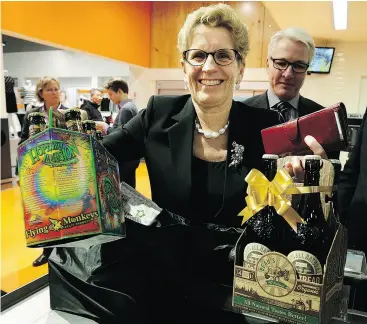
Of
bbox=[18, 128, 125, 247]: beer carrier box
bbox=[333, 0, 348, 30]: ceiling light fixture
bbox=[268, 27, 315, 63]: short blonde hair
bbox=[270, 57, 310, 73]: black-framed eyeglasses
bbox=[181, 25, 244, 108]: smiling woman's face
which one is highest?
bbox=[333, 0, 348, 30]: ceiling light fixture

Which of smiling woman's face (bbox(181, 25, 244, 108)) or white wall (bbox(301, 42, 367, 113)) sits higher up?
white wall (bbox(301, 42, 367, 113))

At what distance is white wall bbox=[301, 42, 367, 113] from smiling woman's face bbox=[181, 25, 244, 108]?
7.20 m

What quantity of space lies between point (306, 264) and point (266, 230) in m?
0.13

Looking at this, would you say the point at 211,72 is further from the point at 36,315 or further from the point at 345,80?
the point at 345,80

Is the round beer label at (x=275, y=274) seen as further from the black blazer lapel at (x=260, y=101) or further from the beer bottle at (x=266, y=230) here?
the black blazer lapel at (x=260, y=101)

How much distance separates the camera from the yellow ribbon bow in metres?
0.62

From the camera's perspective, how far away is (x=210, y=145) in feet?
3.28

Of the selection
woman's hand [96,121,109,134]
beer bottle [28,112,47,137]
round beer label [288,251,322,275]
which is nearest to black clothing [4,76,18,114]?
woman's hand [96,121,109,134]

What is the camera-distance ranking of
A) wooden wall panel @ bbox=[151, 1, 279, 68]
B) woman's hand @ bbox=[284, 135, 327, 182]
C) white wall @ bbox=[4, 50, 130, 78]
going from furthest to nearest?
white wall @ bbox=[4, 50, 130, 78], wooden wall panel @ bbox=[151, 1, 279, 68], woman's hand @ bbox=[284, 135, 327, 182]

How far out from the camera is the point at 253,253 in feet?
2.11

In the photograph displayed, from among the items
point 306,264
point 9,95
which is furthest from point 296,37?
point 9,95

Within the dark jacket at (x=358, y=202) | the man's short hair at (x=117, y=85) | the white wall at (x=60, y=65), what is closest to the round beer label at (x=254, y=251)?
the dark jacket at (x=358, y=202)

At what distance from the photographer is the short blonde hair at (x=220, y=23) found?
2.97 ft

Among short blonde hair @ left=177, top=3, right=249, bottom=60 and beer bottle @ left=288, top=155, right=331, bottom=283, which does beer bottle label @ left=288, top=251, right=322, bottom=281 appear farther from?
short blonde hair @ left=177, top=3, right=249, bottom=60
